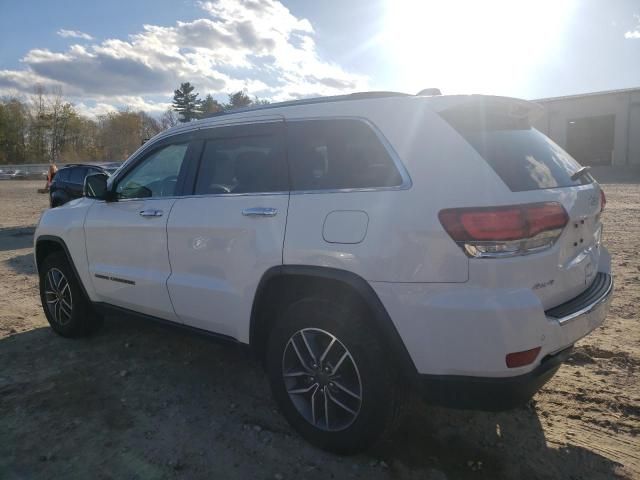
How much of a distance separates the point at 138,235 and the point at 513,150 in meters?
2.66

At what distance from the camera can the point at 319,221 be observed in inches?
98.8

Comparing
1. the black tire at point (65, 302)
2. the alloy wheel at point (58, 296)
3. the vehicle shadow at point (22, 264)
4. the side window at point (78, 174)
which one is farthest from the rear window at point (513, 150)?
the side window at point (78, 174)

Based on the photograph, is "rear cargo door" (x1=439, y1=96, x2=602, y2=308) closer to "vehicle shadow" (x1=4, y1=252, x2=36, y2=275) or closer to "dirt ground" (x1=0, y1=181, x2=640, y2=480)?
"dirt ground" (x1=0, y1=181, x2=640, y2=480)

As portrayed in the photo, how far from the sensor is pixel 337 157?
2.67m

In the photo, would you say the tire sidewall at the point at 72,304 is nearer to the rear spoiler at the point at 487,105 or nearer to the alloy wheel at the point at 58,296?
the alloy wheel at the point at 58,296

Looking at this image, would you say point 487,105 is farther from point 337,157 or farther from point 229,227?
point 229,227

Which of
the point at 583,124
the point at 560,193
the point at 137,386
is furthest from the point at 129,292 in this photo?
the point at 583,124

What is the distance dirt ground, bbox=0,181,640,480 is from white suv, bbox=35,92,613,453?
0.35 metres

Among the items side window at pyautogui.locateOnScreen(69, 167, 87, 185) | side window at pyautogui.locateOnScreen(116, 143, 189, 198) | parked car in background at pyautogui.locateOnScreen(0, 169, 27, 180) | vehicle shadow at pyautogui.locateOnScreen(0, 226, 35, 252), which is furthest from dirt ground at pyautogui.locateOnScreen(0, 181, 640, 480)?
parked car in background at pyautogui.locateOnScreen(0, 169, 27, 180)

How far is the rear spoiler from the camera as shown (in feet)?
7.98

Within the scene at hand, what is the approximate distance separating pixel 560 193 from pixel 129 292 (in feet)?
10.1

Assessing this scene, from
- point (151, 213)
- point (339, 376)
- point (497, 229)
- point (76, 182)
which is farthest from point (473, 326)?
point (76, 182)

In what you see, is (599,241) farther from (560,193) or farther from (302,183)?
(302,183)

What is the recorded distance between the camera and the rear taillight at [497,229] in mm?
2072
